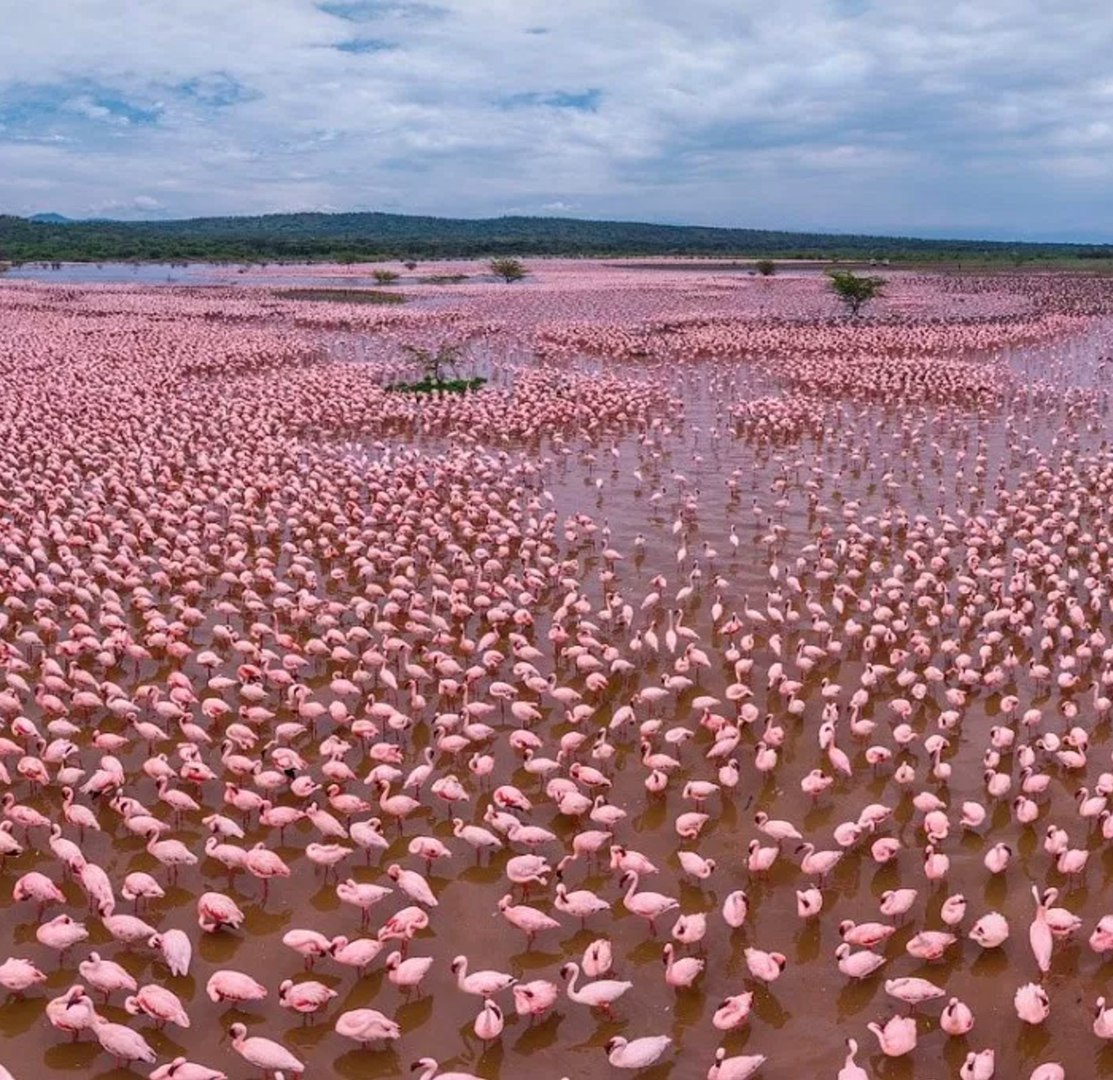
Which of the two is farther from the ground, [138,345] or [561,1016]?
[138,345]

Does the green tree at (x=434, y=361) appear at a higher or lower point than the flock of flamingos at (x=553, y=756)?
higher

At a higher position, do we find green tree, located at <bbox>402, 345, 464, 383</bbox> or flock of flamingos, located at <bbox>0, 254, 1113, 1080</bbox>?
green tree, located at <bbox>402, 345, 464, 383</bbox>

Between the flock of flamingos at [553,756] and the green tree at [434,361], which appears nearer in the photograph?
the flock of flamingos at [553,756]

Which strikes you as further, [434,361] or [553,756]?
[434,361]

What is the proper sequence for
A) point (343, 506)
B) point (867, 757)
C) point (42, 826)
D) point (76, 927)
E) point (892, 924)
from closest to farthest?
point (76, 927) → point (892, 924) → point (42, 826) → point (867, 757) → point (343, 506)

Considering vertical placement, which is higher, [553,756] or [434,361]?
[434,361]

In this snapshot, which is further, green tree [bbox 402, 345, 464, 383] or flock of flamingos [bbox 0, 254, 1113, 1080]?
green tree [bbox 402, 345, 464, 383]

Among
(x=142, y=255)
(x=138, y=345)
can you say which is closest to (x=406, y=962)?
(x=138, y=345)

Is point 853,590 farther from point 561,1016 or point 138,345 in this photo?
point 138,345
